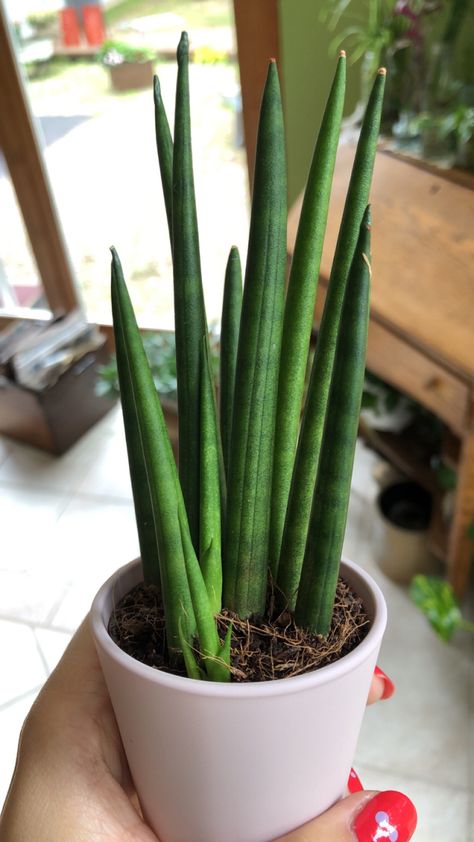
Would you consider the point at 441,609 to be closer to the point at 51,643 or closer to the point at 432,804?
the point at 432,804

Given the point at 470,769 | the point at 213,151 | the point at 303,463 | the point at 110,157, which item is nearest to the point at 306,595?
the point at 303,463

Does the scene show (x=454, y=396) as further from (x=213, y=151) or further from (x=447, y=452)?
(x=213, y=151)

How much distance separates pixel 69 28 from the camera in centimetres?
201

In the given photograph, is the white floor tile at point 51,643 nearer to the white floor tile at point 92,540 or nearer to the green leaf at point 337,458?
the white floor tile at point 92,540

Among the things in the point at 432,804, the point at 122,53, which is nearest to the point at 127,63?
the point at 122,53

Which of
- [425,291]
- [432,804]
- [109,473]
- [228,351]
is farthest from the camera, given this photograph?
[109,473]

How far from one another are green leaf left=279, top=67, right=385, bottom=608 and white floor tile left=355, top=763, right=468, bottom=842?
102 cm

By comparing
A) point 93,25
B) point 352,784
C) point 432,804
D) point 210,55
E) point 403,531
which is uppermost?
point 93,25

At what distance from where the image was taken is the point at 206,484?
39 centimetres

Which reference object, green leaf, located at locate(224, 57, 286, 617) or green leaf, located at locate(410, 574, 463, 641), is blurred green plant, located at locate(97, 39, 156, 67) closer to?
green leaf, located at locate(410, 574, 463, 641)

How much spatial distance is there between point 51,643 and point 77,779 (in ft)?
3.93

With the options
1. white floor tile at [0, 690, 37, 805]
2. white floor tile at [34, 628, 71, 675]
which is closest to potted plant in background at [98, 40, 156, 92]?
white floor tile at [34, 628, 71, 675]

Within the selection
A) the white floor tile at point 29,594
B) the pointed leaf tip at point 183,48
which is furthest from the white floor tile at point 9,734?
the pointed leaf tip at point 183,48

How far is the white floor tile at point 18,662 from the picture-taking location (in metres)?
1.52
